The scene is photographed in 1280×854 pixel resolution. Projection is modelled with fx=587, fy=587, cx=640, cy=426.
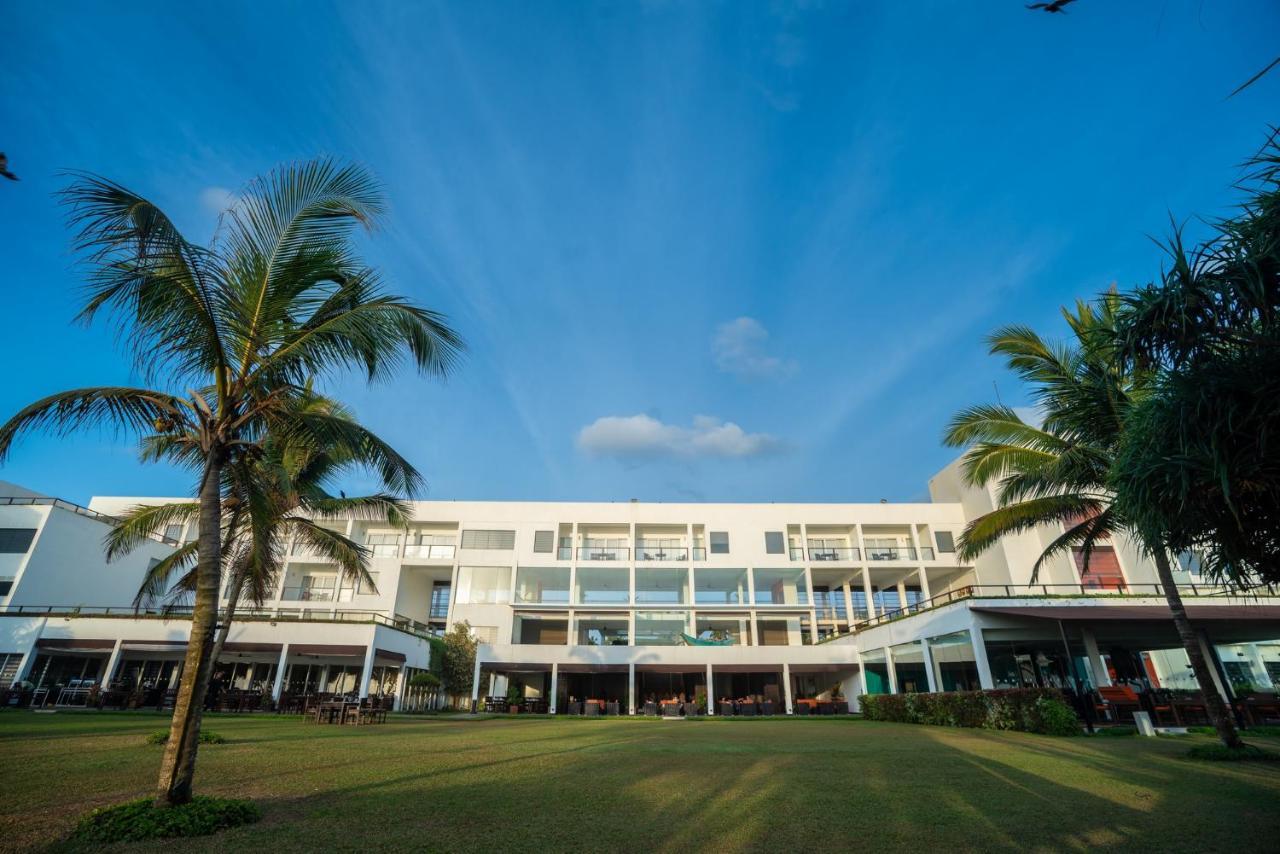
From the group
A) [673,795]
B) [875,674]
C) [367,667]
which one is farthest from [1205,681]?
[367,667]

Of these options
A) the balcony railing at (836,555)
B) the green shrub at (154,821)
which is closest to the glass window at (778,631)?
the balcony railing at (836,555)

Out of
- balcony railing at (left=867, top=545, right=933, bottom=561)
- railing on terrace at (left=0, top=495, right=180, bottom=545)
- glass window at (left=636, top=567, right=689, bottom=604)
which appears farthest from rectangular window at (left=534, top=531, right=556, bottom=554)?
balcony railing at (left=867, top=545, right=933, bottom=561)

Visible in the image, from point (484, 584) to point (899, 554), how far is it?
23.0m

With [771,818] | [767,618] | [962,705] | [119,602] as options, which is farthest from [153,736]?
[767,618]

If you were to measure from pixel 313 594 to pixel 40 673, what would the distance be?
11308 mm

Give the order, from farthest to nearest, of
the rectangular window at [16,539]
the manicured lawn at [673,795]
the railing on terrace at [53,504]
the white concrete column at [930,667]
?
the railing on terrace at [53,504] → the rectangular window at [16,539] → the white concrete column at [930,667] → the manicured lawn at [673,795]

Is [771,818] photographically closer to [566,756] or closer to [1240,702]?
[566,756]

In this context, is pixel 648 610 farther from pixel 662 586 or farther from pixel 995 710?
pixel 995 710

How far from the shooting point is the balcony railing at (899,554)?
3239 cm

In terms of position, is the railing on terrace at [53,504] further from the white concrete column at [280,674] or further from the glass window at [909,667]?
the glass window at [909,667]

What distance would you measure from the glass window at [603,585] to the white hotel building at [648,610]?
169 millimetres

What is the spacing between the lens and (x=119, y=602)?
26.9m

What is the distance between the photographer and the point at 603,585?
33.1m

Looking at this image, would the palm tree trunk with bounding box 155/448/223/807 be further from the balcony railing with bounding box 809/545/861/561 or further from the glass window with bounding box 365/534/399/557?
the balcony railing with bounding box 809/545/861/561
